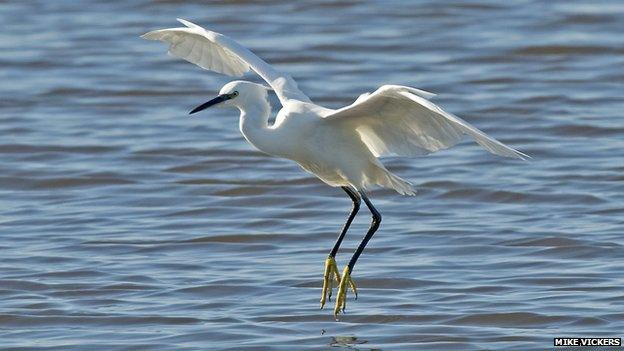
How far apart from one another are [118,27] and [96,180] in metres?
7.79

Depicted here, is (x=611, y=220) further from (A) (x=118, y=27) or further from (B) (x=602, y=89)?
(A) (x=118, y=27)

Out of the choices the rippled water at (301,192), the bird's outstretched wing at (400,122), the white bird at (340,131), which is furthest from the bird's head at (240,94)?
the rippled water at (301,192)

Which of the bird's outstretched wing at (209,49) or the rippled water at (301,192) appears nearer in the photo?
the rippled water at (301,192)

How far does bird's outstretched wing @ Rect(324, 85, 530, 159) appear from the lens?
780 cm

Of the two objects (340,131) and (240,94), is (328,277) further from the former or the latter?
(240,94)

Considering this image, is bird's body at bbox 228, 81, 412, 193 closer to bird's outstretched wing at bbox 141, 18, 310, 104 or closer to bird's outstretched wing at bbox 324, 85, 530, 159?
bird's outstretched wing at bbox 324, 85, 530, 159

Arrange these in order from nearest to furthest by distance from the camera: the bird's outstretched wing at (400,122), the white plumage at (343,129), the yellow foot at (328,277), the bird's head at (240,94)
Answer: the bird's outstretched wing at (400,122) < the white plumage at (343,129) < the bird's head at (240,94) < the yellow foot at (328,277)

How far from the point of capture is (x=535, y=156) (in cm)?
1344

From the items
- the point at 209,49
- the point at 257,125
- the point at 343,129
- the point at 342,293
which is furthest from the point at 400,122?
the point at 209,49

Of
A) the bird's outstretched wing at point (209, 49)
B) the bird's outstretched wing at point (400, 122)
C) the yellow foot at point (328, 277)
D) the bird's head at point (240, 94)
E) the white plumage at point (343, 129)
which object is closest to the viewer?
the bird's outstretched wing at point (400, 122)

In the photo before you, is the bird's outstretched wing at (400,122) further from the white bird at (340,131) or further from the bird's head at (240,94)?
the bird's head at (240,94)

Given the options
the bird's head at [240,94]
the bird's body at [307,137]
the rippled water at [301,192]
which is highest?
the bird's head at [240,94]

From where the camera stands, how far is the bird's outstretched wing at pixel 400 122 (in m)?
7.80

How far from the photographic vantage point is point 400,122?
847cm
